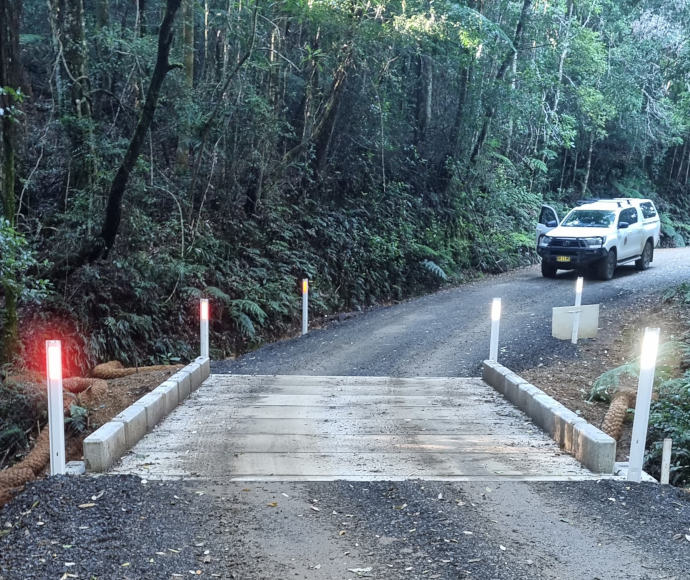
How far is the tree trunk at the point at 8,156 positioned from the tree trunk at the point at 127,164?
5.75 ft

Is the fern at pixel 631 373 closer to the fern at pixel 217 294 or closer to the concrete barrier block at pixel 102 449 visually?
the concrete barrier block at pixel 102 449

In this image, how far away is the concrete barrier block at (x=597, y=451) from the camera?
225 inches

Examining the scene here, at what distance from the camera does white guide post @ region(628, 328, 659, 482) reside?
18.1 feet

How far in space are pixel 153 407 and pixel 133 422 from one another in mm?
707

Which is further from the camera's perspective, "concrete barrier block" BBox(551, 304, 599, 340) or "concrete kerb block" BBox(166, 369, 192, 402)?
"concrete barrier block" BBox(551, 304, 599, 340)

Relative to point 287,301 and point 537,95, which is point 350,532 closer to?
→ point 287,301

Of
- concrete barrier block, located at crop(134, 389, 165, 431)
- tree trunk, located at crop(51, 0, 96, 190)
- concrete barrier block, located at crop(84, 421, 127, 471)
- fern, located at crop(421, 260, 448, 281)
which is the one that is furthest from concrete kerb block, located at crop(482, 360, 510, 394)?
fern, located at crop(421, 260, 448, 281)

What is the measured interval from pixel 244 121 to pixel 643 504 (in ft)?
43.8

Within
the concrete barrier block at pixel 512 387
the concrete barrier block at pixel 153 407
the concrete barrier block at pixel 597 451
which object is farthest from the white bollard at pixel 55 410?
the concrete barrier block at pixel 512 387

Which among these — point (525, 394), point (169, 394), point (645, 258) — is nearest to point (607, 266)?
point (645, 258)

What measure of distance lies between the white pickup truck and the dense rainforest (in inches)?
144

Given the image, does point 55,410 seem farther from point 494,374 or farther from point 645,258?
point 645,258

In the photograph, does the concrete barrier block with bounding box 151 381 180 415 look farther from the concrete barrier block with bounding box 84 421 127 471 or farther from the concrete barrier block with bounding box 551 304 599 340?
the concrete barrier block with bounding box 551 304 599 340

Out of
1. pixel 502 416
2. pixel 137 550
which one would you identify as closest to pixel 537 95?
pixel 502 416
